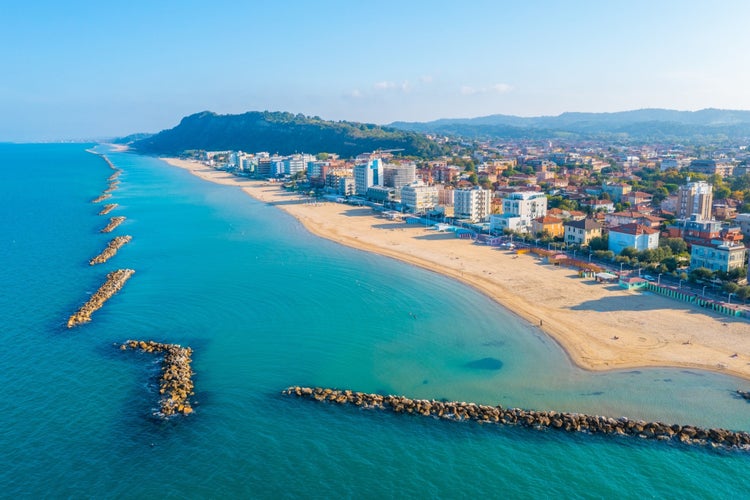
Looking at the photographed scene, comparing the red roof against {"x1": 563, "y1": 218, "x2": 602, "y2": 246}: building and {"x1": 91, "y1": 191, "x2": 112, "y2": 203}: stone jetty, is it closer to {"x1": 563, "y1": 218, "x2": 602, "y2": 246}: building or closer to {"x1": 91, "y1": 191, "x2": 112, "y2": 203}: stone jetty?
{"x1": 563, "y1": 218, "x2": 602, "y2": 246}: building

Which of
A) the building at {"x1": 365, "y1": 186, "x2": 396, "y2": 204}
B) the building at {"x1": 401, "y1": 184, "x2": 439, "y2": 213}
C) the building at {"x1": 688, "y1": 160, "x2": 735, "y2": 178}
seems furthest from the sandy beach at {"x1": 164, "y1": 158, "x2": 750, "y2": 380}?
the building at {"x1": 688, "y1": 160, "x2": 735, "y2": 178}

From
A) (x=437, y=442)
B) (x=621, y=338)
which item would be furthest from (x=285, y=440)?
(x=621, y=338)

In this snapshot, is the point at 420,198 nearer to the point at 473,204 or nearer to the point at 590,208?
the point at 473,204

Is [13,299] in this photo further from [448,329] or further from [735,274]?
[735,274]

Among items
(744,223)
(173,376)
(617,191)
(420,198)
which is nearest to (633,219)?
(744,223)

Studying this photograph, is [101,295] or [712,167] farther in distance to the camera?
[712,167]
